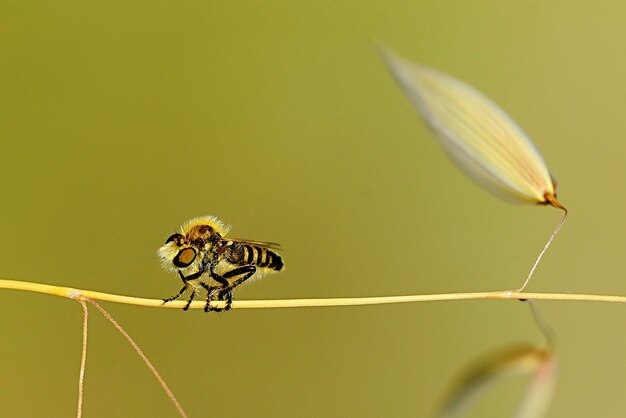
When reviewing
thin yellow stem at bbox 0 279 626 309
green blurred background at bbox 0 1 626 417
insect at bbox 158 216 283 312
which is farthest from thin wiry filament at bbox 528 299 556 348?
green blurred background at bbox 0 1 626 417

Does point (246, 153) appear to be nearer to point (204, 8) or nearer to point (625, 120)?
point (204, 8)

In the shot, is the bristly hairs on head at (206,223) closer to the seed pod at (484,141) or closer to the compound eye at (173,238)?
the compound eye at (173,238)

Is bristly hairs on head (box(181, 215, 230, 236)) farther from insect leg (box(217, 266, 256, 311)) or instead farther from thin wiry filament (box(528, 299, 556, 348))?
thin wiry filament (box(528, 299, 556, 348))

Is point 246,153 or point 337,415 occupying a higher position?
point 246,153

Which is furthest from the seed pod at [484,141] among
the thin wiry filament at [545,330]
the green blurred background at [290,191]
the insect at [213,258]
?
the green blurred background at [290,191]

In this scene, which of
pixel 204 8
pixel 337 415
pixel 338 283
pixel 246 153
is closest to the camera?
pixel 337 415

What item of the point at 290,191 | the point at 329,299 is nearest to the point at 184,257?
the point at 329,299

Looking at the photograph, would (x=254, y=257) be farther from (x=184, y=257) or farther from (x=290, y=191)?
(x=290, y=191)

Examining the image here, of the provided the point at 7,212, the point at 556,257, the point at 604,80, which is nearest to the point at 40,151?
the point at 7,212
